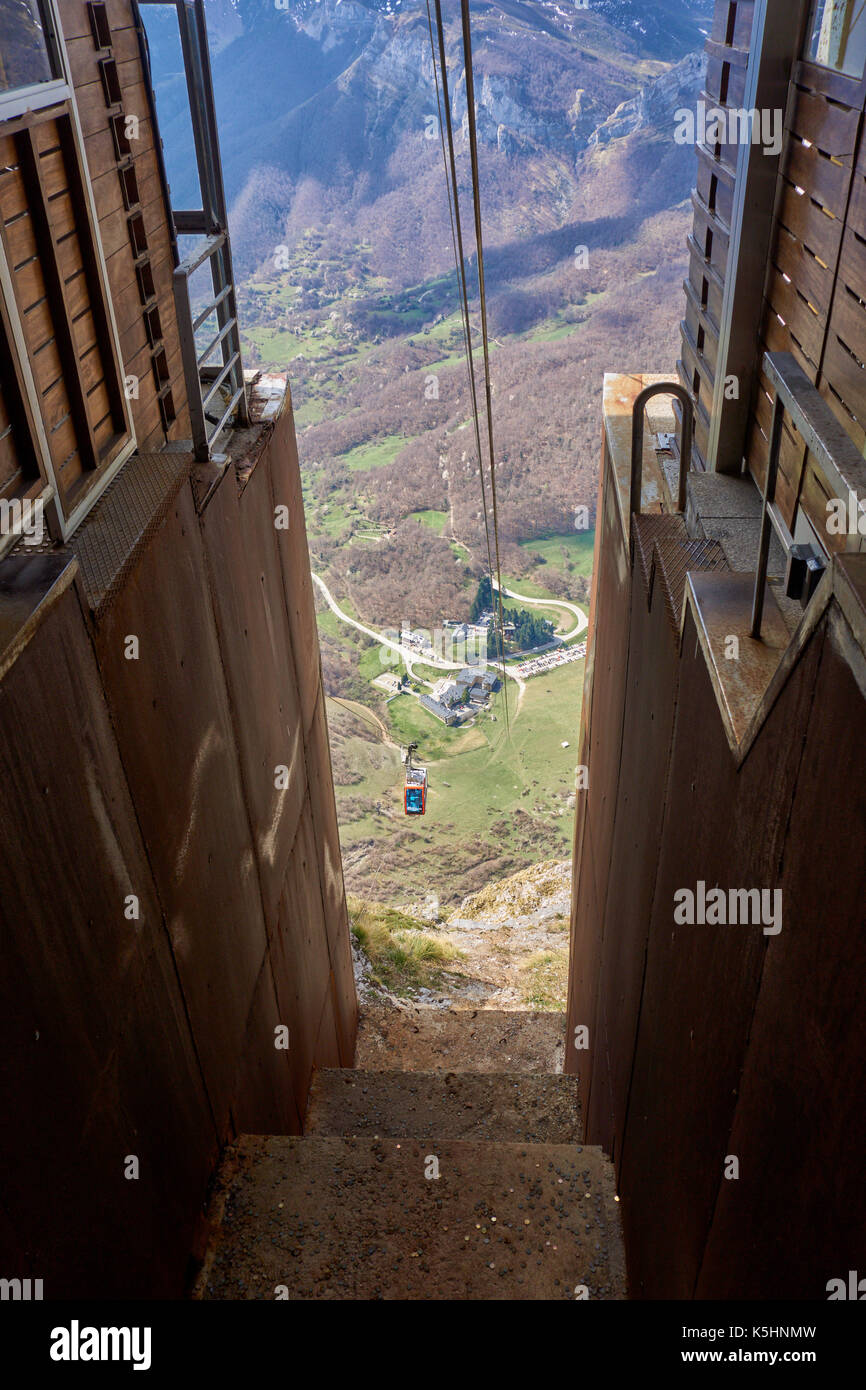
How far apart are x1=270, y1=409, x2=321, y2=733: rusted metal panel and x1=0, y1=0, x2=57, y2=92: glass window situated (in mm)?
2631

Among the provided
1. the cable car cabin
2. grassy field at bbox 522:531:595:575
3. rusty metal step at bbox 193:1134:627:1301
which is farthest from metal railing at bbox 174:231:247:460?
grassy field at bbox 522:531:595:575

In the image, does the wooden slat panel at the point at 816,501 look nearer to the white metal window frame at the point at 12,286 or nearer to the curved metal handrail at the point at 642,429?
the curved metal handrail at the point at 642,429

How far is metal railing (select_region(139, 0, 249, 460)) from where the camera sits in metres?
4.17

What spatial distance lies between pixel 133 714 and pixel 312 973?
4271 millimetres

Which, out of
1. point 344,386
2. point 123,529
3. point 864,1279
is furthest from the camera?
point 344,386

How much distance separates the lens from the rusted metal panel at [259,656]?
15.0 feet

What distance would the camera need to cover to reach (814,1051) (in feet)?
5.33

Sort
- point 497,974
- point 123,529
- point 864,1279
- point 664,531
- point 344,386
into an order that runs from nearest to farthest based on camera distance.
A: point 864,1279 < point 123,529 < point 664,531 < point 497,974 < point 344,386

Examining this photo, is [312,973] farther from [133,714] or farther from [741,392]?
[741,392]

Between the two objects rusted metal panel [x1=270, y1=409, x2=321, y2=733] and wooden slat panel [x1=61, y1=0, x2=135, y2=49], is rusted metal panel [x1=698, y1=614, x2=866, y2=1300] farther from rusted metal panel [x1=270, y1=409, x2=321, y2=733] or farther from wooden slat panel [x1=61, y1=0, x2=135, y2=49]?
rusted metal panel [x1=270, y1=409, x2=321, y2=733]

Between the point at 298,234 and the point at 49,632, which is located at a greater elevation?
the point at 49,632

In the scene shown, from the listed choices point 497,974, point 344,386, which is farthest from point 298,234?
point 497,974

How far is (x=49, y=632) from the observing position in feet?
8.04

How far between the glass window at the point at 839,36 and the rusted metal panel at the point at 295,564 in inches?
136
